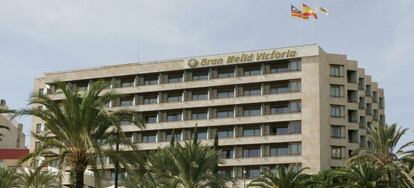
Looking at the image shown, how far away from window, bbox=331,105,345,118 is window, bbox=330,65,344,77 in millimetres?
4760

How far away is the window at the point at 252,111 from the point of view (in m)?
99.3

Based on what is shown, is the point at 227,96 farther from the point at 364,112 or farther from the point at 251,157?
the point at 364,112

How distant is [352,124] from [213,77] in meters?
21.8

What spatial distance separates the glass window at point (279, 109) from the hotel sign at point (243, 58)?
22.7 ft

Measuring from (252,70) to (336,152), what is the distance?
1707cm

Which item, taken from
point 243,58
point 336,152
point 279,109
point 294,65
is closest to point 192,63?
point 243,58

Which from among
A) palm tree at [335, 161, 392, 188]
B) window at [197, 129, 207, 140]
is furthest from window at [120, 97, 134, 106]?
palm tree at [335, 161, 392, 188]

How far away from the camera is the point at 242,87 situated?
10119cm

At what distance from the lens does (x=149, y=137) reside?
10631cm

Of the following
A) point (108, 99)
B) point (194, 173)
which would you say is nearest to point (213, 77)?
point (194, 173)

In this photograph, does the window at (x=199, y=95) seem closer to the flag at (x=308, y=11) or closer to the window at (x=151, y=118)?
the window at (x=151, y=118)

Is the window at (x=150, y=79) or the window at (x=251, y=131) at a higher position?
the window at (x=150, y=79)

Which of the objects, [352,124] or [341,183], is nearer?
[341,183]

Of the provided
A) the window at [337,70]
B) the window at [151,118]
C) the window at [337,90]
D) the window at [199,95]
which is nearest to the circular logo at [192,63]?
the window at [199,95]
